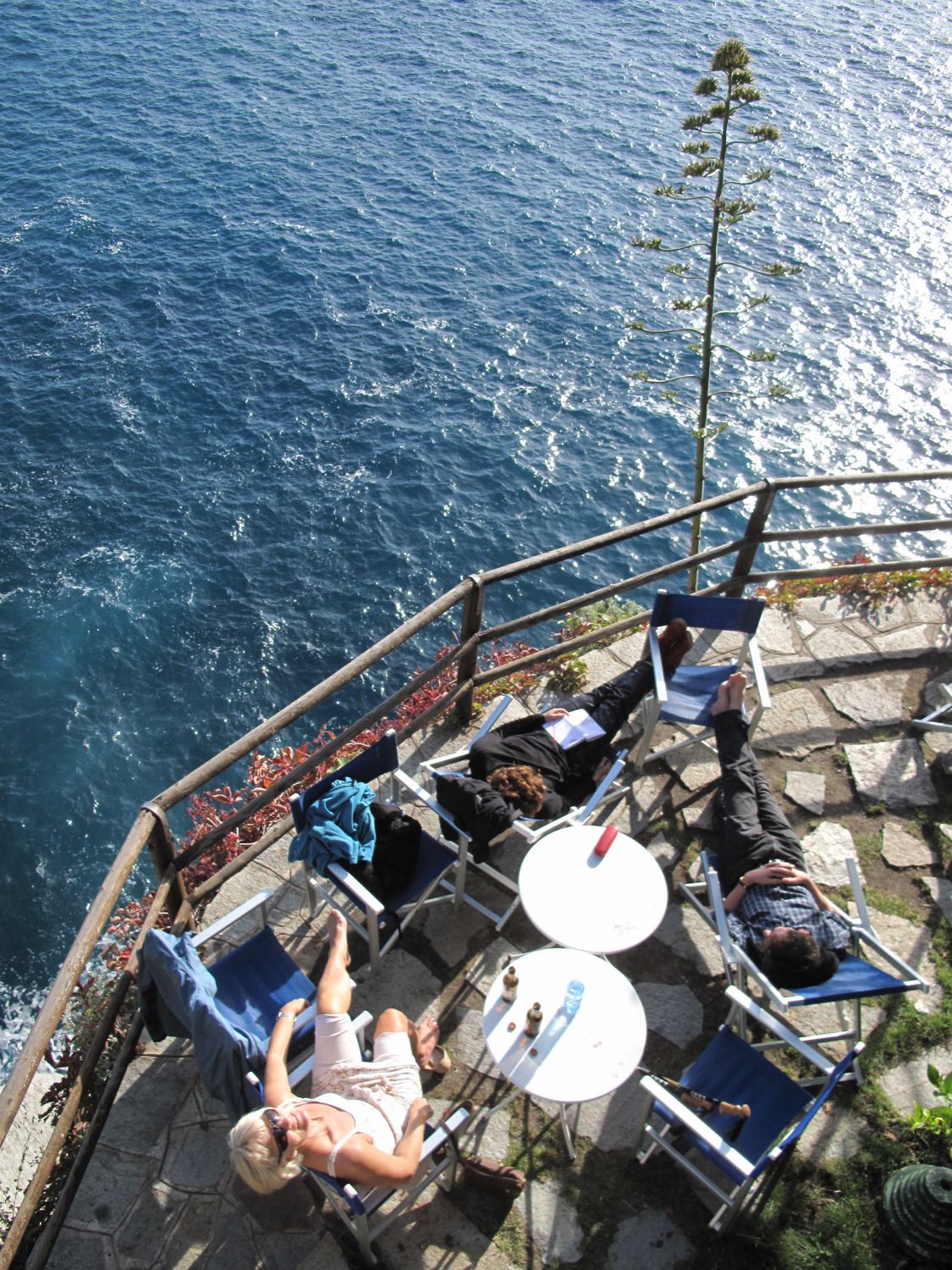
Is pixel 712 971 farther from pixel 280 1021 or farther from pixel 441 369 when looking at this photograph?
pixel 441 369

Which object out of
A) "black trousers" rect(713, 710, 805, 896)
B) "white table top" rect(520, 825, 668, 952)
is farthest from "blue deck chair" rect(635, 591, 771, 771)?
"white table top" rect(520, 825, 668, 952)

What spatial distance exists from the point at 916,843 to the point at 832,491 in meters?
13.3

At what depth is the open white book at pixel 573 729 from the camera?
6352 millimetres

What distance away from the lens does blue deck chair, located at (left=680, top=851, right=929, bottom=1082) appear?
4777 millimetres

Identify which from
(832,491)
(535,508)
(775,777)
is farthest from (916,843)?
(832,491)

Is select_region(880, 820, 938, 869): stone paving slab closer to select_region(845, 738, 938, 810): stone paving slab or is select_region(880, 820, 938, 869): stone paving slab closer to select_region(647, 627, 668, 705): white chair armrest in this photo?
select_region(845, 738, 938, 810): stone paving slab

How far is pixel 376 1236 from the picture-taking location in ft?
14.7

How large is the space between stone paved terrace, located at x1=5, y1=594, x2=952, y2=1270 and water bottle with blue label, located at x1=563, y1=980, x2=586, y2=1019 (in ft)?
2.26

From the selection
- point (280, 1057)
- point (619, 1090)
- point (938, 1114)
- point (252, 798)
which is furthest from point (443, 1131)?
point (252, 798)

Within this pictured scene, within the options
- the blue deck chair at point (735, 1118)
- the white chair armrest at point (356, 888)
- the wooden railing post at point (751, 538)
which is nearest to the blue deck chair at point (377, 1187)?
the white chair armrest at point (356, 888)

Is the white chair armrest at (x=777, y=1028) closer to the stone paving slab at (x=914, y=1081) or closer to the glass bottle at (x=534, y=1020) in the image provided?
the stone paving slab at (x=914, y=1081)

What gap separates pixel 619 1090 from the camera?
205 inches

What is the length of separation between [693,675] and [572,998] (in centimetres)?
283

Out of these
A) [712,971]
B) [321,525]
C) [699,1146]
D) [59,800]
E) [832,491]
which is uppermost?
[699,1146]
